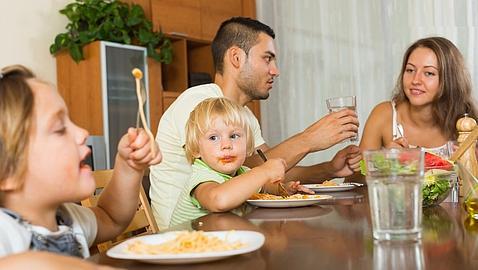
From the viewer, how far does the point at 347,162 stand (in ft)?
6.81

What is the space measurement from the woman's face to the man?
564 millimetres

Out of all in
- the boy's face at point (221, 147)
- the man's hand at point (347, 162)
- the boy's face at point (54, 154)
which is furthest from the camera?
the man's hand at point (347, 162)

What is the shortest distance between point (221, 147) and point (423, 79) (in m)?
1.31

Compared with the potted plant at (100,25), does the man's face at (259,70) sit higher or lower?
lower

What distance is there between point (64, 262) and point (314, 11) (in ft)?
12.9

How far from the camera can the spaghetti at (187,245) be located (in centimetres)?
80

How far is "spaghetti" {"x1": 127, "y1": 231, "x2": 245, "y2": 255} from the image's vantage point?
799 millimetres

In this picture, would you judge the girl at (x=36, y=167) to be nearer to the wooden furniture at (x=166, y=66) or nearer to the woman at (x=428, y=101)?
the woman at (x=428, y=101)

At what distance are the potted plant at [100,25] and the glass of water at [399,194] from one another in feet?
9.60

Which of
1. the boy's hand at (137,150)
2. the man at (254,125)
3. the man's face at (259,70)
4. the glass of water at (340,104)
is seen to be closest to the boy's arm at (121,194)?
the boy's hand at (137,150)

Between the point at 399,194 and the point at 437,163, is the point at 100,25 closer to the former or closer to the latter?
the point at 437,163

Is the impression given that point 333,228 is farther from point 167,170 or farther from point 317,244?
point 167,170

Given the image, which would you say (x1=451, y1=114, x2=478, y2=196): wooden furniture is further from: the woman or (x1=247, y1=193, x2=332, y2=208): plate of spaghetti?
the woman

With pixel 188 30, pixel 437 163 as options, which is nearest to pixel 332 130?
pixel 437 163
